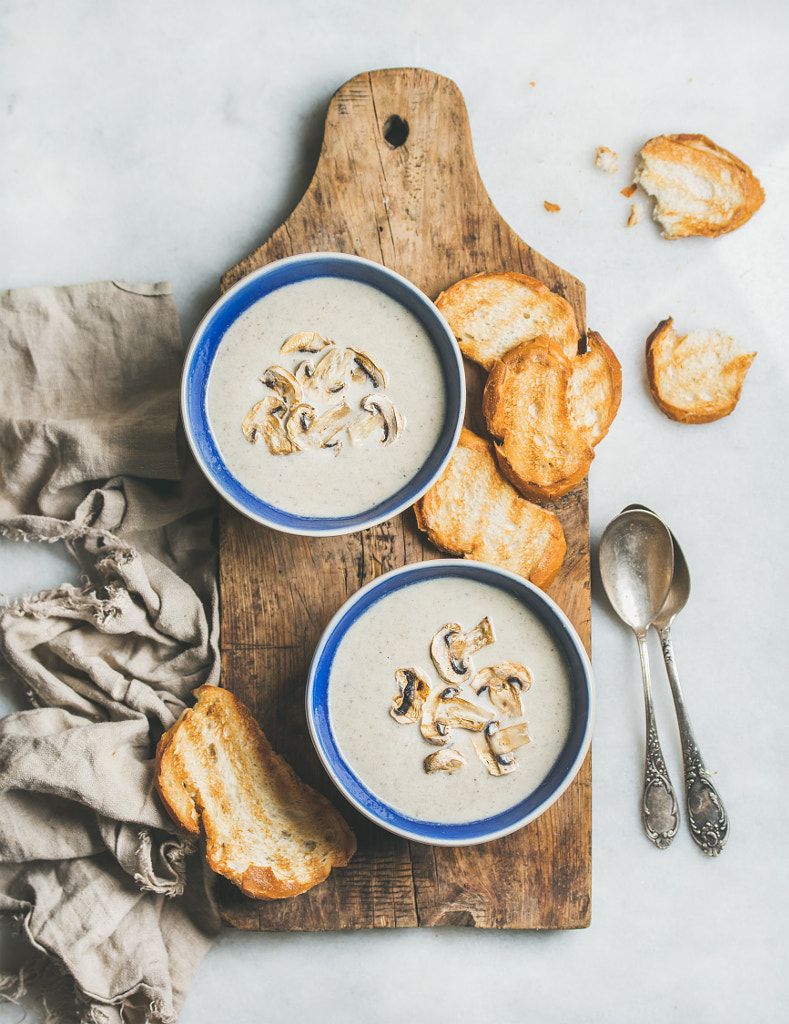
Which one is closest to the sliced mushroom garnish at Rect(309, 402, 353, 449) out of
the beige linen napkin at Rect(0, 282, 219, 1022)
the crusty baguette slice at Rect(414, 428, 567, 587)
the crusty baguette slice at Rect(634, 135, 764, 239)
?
the crusty baguette slice at Rect(414, 428, 567, 587)

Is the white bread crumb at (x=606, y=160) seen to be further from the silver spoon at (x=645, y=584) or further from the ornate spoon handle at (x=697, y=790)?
the ornate spoon handle at (x=697, y=790)

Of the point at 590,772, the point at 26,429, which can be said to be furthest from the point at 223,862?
the point at 26,429

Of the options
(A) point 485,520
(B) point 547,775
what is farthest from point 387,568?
(B) point 547,775

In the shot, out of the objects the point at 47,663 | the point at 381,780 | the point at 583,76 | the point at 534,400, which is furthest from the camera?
the point at 583,76

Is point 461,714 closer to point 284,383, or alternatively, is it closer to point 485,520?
point 485,520

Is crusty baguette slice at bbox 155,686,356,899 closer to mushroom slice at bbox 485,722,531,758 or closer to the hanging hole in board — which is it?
mushroom slice at bbox 485,722,531,758

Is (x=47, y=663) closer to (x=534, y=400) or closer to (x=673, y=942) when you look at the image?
(x=534, y=400)
